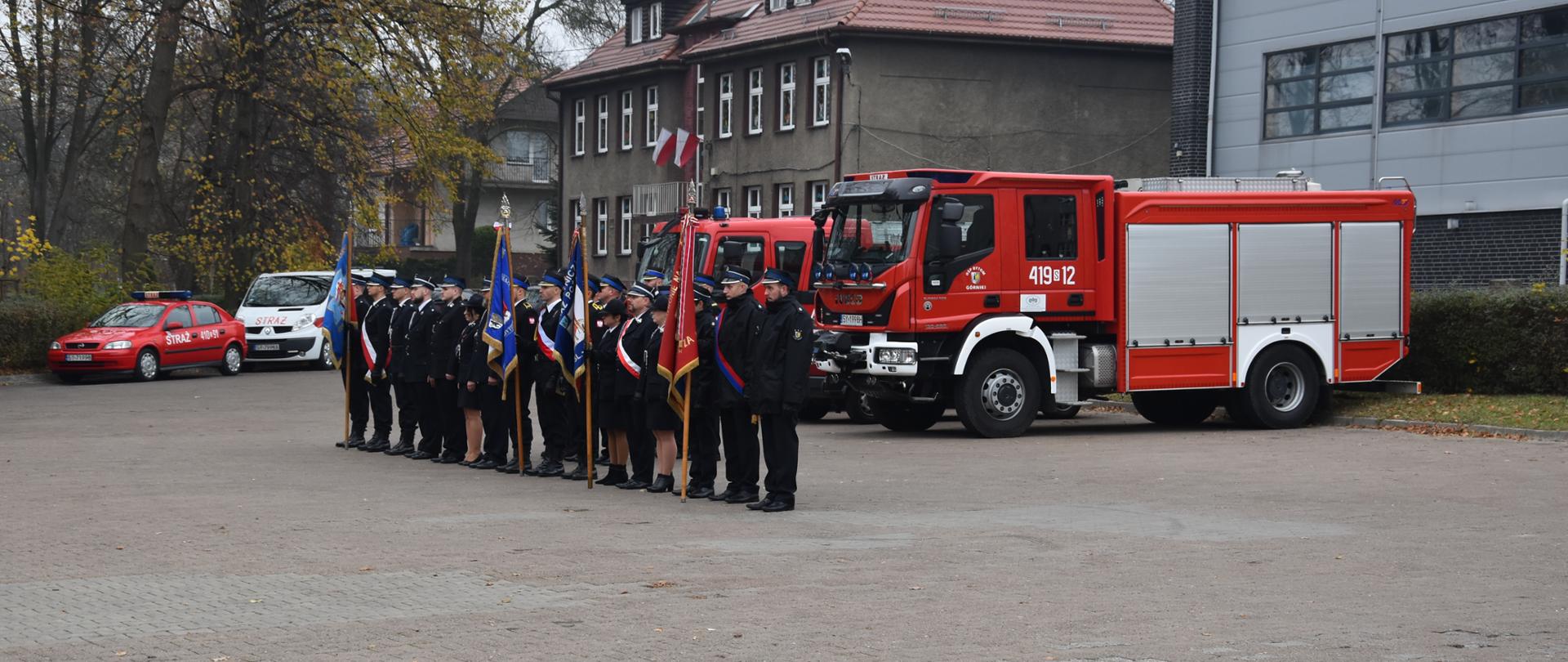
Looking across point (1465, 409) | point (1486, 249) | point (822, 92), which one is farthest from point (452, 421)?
point (822, 92)

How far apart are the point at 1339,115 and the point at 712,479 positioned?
1933cm

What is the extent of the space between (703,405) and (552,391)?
2.24 meters

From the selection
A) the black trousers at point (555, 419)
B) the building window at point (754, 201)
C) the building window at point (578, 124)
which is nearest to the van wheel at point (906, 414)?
the black trousers at point (555, 419)

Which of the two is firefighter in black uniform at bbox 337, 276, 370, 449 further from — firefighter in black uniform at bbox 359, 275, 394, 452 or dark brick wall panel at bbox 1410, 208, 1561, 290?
dark brick wall panel at bbox 1410, 208, 1561, 290

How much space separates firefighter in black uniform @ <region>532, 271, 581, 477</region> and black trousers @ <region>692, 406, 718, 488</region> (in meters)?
2.00

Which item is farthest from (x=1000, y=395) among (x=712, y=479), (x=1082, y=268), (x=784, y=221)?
(x=712, y=479)

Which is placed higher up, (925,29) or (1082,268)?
(925,29)

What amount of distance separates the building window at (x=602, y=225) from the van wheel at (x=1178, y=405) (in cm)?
3238

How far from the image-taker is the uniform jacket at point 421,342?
16.8 metres

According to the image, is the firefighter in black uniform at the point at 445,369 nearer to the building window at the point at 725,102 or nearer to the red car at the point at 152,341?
the red car at the point at 152,341

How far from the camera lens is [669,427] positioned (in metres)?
13.6

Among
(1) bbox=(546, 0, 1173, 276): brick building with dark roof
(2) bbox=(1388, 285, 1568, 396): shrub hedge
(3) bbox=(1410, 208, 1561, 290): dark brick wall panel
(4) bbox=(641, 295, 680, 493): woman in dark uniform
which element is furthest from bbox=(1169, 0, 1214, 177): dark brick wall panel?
(4) bbox=(641, 295, 680, 493): woman in dark uniform

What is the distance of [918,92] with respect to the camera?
4053cm

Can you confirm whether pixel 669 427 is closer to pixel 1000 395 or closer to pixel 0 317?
pixel 1000 395
